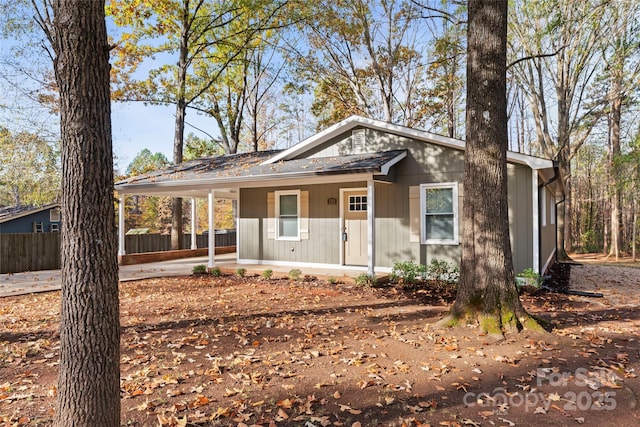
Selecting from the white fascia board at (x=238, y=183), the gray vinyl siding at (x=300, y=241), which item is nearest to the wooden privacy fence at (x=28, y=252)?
the white fascia board at (x=238, y=183)

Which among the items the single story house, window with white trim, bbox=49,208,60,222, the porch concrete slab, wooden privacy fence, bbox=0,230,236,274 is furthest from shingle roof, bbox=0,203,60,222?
the single story house

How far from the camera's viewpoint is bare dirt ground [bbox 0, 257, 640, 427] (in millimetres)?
3029

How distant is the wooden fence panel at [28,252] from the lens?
37.8 ft

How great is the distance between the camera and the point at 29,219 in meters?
21.7

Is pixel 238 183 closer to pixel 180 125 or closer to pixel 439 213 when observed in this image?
pixel 439 213

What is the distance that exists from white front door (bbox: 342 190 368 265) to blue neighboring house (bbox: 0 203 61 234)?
18.3 m

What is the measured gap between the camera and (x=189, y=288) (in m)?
8.82

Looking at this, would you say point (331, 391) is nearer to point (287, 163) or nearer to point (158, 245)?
point (287, 163)

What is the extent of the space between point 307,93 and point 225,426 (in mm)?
21499

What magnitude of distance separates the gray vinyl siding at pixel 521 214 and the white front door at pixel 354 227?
3566mm

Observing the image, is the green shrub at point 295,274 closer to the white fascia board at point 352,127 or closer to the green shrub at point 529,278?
the white fascia board at point 352,127

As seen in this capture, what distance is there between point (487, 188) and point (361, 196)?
18.0 ft

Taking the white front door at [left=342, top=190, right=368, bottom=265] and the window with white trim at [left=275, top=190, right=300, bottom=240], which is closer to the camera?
the white front door at [left=342, top=190, right=368, bottom=265]

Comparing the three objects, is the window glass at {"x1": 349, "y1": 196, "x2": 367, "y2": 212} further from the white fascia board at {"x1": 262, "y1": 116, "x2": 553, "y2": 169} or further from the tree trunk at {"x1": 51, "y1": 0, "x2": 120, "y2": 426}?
the tree trunk at {"x1": 51, "y1": 0, "x2": 120, "y2": 426}
